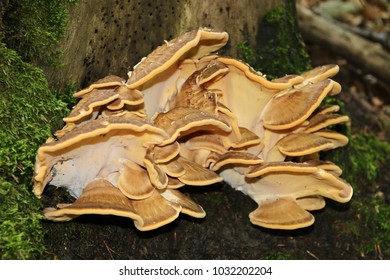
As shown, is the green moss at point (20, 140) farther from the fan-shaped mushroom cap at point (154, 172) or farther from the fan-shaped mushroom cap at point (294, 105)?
the fan-shaped mushroom cap at point (294, 105)

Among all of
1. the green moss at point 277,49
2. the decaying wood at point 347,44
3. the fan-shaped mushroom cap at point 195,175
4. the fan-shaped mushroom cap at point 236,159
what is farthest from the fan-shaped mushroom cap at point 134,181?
the decaying wood at point 347,44

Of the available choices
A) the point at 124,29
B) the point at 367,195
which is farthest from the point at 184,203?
the point at 367,195

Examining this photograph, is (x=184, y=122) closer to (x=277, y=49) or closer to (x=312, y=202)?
(x=312, y=202)

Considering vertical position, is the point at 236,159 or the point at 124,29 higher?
the point at 124,29

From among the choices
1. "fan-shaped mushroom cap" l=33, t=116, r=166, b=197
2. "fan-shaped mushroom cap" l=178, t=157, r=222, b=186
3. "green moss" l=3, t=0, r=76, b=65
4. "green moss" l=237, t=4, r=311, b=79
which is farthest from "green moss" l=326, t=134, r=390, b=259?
"green moss" l=3, t=0, r=76, b=65

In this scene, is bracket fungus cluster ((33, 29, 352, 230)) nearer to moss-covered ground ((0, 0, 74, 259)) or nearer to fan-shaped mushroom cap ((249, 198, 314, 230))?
fan-shaped mushroom cap ((249, 198, 314, 230))
